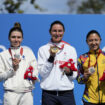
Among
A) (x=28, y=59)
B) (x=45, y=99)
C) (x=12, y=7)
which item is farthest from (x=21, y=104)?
(x=12, y=7)

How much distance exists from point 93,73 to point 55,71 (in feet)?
1.71

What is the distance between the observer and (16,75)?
3.10 meters

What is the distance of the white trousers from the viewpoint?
3.02m

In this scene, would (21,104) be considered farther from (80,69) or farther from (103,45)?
(103,45)

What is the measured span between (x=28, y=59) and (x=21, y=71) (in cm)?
21

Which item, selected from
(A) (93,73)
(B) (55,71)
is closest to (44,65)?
(B) (55,71)

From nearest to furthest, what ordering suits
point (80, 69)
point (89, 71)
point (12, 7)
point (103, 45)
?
point (89, 71), point (80, 69), point (103, 45), point (12, 7)

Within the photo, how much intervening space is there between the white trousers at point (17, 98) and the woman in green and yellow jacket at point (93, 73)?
761 mm

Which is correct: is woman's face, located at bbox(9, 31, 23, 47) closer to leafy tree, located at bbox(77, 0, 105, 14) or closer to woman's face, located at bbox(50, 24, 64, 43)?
woman's face, located at bbox(50, 24, 64, 43)

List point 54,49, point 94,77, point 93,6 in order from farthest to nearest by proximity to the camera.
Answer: point 93,6 → point 94,77 → point 54,49

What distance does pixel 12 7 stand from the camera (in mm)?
9359

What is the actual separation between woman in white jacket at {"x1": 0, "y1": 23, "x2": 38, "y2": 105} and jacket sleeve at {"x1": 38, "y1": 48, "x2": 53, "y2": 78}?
4.5 inches

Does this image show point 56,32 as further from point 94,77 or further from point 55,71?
point 94,77

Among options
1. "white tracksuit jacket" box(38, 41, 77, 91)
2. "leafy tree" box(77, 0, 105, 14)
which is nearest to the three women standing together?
"white tracksuit jacket" box(38, 41, 77, 91)
